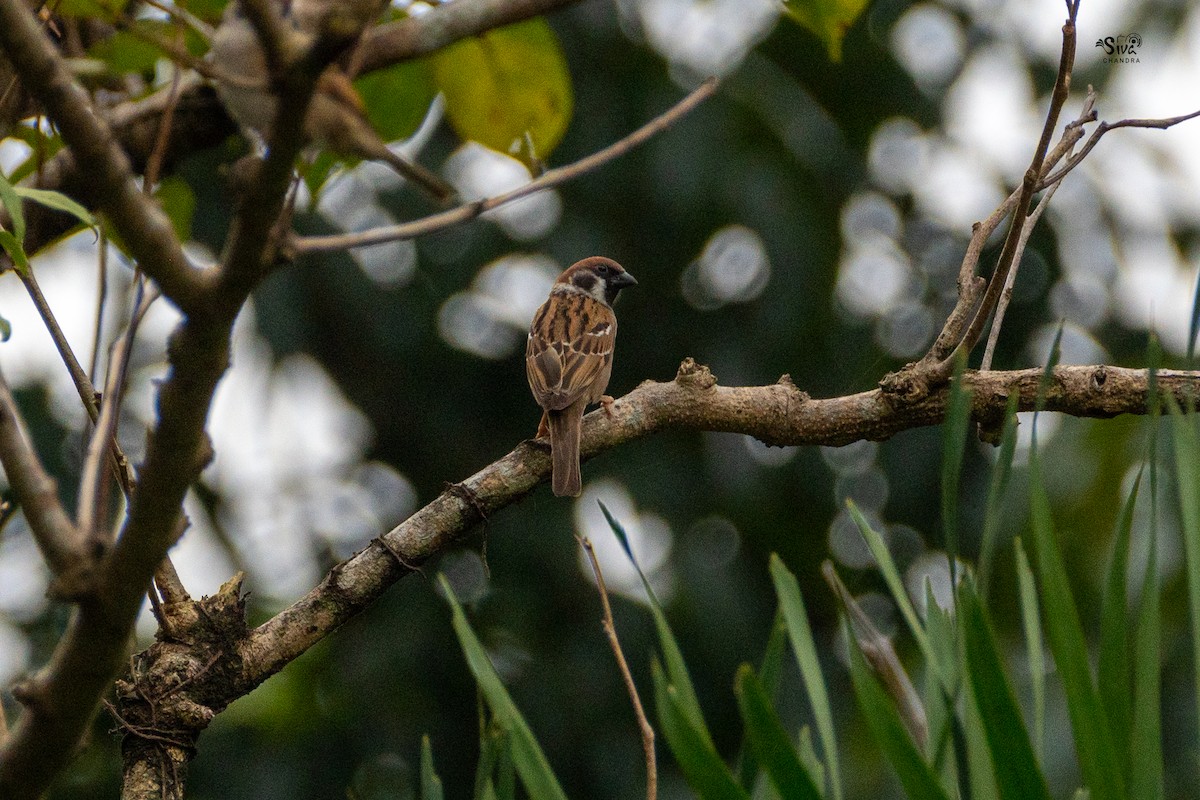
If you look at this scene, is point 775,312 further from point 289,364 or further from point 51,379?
point 51,379

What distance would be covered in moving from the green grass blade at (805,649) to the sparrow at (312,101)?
70cm

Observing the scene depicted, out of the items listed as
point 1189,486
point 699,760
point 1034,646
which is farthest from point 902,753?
point 1189,486

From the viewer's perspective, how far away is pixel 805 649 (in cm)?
177

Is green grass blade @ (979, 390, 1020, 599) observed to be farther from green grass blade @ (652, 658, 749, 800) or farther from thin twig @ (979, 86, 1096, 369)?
thin twig @ (979, 86, 1096, 369)

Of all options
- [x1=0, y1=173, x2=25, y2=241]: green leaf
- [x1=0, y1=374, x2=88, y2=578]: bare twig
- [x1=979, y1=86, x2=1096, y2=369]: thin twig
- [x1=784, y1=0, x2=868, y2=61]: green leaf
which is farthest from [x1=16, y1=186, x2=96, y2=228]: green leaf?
[x1=979, y1=86, x2=1096, y2=369]: thin twig

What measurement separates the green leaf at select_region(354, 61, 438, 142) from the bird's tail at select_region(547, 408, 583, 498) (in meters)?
1.11

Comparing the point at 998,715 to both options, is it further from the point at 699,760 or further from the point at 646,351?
the point at 646,351

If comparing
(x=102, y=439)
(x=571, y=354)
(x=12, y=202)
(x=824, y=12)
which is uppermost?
(x=571, y=354)

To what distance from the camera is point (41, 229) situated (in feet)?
9.38

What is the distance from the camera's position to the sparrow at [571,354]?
3.67m

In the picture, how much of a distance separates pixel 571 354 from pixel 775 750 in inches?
132

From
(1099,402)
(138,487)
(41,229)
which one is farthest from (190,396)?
(1099,402)

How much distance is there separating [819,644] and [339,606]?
455 centimetres

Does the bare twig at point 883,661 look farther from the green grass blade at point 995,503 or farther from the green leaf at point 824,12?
the green leaf at point 824,12
